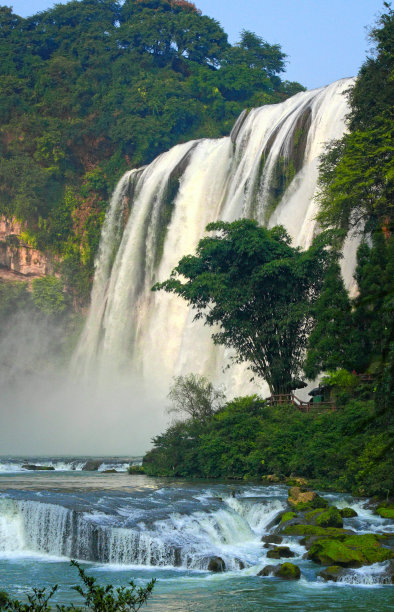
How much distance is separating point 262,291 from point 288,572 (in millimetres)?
16350

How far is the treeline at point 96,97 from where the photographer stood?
58.6 metres

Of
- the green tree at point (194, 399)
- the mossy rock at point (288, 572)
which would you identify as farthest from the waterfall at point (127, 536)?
the green tree at point (194, 399)

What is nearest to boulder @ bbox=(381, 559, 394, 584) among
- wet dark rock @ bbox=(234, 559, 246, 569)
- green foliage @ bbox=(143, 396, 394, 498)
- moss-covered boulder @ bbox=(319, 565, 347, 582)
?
moss-covered boulder @ bbox=(319, 565, 347, 582)

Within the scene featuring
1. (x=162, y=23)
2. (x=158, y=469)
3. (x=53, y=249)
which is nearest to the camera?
(x=158, y=469)

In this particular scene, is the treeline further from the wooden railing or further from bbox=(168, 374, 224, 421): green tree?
the wooden railing

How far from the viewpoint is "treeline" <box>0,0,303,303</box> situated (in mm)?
58562

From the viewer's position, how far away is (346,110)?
37125 millimetres

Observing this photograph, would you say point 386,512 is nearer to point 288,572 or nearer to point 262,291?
point 288,572

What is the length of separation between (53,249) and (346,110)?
27.6 metres

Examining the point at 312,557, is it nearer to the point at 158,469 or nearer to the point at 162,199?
the point at 158,469

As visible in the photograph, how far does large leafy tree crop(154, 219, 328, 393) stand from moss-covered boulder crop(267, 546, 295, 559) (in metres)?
13.1

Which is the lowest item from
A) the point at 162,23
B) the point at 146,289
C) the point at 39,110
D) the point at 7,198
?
the point at 146,289

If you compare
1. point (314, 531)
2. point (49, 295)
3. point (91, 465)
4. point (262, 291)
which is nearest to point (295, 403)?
point (262, 291)

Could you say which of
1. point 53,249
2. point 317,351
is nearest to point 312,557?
point 317,351
